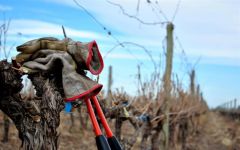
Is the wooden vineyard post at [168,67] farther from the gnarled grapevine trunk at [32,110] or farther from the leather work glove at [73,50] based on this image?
the gnarled grapevine trunk at [32,110]

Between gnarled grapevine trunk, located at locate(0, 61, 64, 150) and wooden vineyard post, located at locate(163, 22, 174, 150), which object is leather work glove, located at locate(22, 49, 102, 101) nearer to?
gnarled grapevine trunk, located at locate(0, 61, 64, 150)

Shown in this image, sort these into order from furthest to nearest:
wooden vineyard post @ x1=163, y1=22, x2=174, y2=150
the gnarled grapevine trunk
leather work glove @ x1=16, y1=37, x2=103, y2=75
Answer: wooden vineyard post @ x1=163, y1=22, x2=174, y2=150 < leather work glove @ x1=16, y1=37, x2=103, y2=75 < the gnarled grapevine trunk

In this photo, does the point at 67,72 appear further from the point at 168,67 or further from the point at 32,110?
the point at 168,67

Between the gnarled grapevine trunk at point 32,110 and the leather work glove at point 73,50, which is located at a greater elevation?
the leather work glove at point 73,50

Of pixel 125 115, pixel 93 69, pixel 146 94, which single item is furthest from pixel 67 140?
pixel 93 69

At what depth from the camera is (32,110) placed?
3904 millimetres

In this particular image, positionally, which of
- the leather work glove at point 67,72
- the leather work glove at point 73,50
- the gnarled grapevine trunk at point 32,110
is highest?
the leather work glove at point 73,50

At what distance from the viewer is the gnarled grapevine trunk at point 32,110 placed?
12.6ft

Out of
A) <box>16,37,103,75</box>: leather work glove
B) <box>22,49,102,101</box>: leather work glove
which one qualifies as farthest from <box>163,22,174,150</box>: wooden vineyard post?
<box>22,49,102,101</box>: leather work glove

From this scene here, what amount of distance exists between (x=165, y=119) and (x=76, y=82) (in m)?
7.00

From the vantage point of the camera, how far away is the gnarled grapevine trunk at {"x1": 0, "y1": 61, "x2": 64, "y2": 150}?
3.83 m

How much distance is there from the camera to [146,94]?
10766mm

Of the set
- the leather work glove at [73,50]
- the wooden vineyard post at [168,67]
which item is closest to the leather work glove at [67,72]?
the leather work glove at [73,50]

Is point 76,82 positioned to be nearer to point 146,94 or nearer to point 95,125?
Answer: point 95,125
